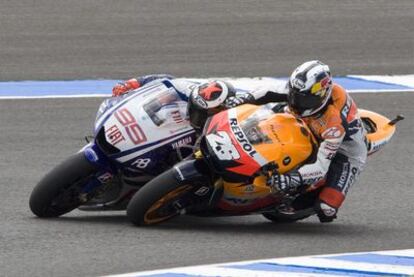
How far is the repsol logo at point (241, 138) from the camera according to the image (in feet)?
29.6

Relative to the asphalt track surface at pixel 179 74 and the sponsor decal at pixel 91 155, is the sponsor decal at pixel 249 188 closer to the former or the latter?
the asphalt track surface at pixel 179 74

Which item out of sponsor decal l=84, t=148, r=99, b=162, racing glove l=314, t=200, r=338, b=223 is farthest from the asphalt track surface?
sponsor decal l=84, t=148, r=99, b=162

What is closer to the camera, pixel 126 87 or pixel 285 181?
pixel 285 181

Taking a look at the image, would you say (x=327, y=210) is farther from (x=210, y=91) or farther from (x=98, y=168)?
(x=98, y=168)

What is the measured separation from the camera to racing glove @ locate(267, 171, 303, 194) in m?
8.93

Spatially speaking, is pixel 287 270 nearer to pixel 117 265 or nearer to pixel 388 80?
pixel 117 265

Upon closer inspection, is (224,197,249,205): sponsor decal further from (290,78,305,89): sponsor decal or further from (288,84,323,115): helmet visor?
(290,78,305,89): sponsor decal

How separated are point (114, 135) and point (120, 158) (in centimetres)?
16

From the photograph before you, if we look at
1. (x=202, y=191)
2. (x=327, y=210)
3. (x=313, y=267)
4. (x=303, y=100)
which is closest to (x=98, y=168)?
(x=202, y=191)

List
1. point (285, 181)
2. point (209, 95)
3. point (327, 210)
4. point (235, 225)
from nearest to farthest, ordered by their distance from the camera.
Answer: point (285, 181) → point (327, 210) → point (209, 95) → point (235, 225)

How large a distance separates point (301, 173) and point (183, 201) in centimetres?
81

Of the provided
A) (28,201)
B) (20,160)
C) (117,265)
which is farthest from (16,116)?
(117,265)

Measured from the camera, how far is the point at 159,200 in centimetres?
896

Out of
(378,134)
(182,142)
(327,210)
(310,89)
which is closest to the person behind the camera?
(310,89)
